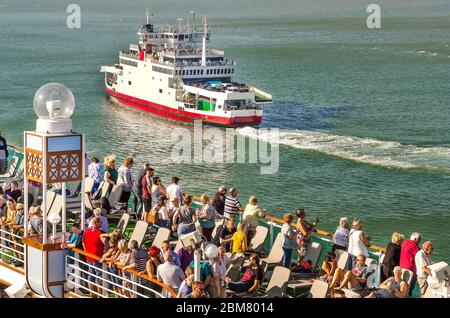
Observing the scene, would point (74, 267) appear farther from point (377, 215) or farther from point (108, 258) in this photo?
point (377, 215)

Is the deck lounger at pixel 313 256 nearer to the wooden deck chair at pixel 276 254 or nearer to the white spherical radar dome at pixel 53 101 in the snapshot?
the wooden deck chair at pixel 276 254

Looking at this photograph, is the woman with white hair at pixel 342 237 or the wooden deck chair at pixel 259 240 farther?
the wooden deck chair at pixel 259 240

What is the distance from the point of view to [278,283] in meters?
15.0

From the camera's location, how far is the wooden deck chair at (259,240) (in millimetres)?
17672

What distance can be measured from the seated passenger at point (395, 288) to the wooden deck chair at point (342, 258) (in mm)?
1457

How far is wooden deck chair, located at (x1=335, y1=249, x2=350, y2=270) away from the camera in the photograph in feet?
52.2

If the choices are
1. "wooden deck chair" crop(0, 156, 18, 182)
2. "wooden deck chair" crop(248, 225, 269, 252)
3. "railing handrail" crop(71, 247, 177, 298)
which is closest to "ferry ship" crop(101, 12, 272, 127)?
"wooden deck chair" crop(0, 156, 18, 182)

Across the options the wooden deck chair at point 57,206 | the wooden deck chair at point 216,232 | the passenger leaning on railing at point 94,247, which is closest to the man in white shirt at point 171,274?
the passenger leaning on railing at point 94,247

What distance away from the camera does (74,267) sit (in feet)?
48.2

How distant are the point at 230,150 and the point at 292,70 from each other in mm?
33210

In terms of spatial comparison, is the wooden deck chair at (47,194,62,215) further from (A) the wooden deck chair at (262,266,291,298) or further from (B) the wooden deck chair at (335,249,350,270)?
(B) the wooden deck chair at (335,249,350,270)

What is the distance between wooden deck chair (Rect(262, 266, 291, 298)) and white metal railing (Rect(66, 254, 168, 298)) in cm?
163

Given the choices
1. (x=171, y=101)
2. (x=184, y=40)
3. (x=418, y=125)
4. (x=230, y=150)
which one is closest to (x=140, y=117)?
(x=171, y=101)

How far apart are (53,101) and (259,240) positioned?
197 inches
